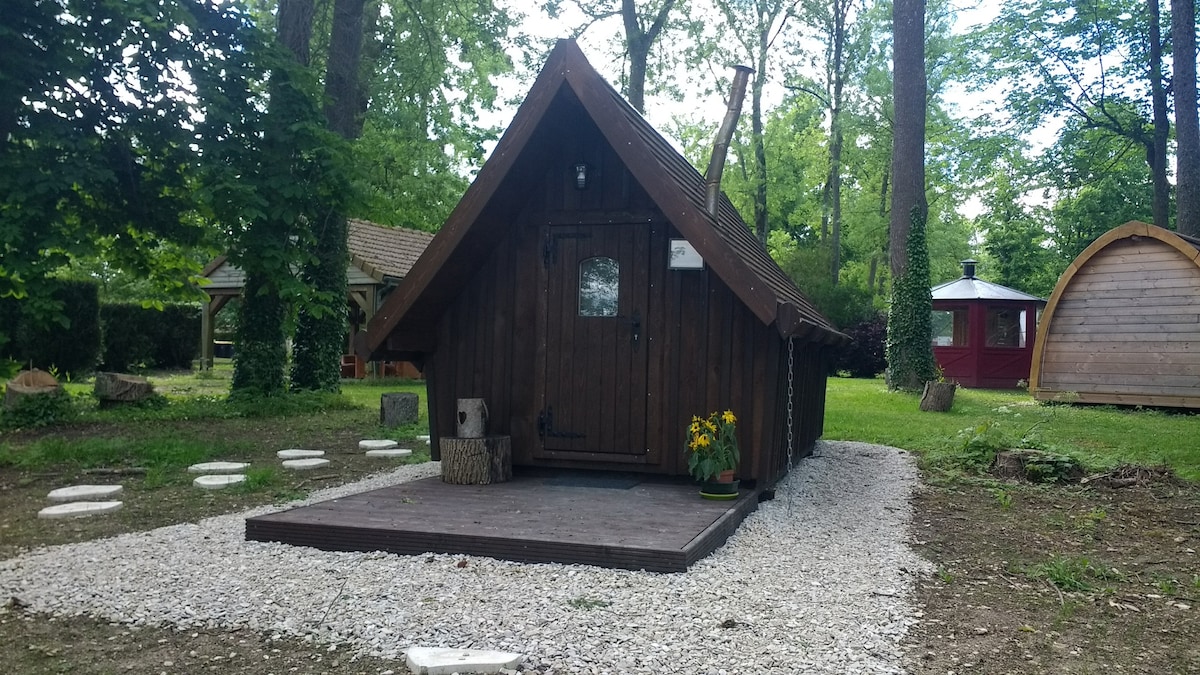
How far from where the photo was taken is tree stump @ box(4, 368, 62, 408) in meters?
12.3

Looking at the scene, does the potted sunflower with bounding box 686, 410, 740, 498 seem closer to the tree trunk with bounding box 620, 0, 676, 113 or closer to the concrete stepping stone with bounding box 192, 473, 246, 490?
the concrete stepping stone with bounding box 192, 473, 246, 490

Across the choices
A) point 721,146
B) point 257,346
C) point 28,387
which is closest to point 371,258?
point 257,346

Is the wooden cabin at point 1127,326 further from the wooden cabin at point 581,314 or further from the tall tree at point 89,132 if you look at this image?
the tall tree at point 89,132

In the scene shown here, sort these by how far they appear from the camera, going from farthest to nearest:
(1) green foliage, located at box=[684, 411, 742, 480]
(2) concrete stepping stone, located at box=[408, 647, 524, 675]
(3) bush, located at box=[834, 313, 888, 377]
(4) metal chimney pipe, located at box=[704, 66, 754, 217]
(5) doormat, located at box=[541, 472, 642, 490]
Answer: (3) bush, located at box=[834, 313, 888, 377] < (5) doormat, located at box=[541, 472, 642, 490] < (4) metal chimney pipe, located at box=[704, 66, 754, 217] < (1) green foliage, located at box=[684, 411, 742, 480] < (2) concrete stepping stone, located at box=[408, 647, 524, 675]

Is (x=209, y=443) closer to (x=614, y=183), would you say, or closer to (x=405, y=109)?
(x=614, y=183)

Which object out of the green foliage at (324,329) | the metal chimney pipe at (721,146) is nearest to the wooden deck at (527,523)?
the metal chimney pipe at (721,146)

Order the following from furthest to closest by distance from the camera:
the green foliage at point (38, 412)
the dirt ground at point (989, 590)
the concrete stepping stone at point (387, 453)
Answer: the green foliage at point (38, 412)
the concrete stepping stone at point (387, 453)
the dirt ground at point (989, 590)

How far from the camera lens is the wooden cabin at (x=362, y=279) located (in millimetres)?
22359

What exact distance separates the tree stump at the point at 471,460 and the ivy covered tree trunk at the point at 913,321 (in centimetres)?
1300


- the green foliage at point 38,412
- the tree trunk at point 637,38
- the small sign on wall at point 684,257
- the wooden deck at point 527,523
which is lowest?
the wooden deck at point 527,523

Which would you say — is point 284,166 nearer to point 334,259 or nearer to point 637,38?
point 334,259

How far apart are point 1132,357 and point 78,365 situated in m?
23.1

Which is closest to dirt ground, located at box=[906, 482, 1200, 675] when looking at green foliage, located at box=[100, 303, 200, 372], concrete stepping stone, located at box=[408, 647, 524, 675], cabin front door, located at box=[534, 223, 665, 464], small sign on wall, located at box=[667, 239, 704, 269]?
concrete stepping stone, located at box=[408, 647, 524, 675]

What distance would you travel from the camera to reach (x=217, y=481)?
26.9 ft
